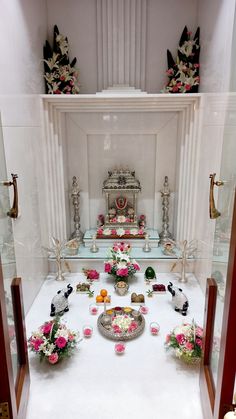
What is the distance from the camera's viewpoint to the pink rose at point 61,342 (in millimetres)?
1570

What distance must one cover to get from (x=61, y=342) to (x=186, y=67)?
2196mm

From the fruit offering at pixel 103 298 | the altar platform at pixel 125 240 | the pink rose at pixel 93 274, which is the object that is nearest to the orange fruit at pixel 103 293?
the fruit offering at pixel 103 298

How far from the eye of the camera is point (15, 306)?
4.42 feet

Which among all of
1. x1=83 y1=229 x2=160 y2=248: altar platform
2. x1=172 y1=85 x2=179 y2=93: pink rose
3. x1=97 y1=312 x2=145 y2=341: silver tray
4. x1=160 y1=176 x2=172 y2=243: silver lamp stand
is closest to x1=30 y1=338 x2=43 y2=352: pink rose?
x1=97 y1=312 x2=145 y2=341: silver tray

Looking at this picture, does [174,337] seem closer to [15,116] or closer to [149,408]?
[149,408]

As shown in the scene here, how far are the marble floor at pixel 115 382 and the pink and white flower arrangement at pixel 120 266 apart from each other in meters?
0.47

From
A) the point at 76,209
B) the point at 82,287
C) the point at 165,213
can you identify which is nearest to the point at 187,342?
the point at 82,287

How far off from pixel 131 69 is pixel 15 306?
2.16 metres

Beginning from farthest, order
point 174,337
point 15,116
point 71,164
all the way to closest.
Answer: point 71,164
point 15,116
point 174,337

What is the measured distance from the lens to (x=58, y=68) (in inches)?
95.5

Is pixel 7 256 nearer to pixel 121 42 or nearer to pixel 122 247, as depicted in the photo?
pixel 122 247

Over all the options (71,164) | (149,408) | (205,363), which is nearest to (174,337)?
(205,363)

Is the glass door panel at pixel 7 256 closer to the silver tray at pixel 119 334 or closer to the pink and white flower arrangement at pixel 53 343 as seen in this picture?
the pink and white flower arrangement at pixel 53 343

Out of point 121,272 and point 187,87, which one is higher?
point 187,87
